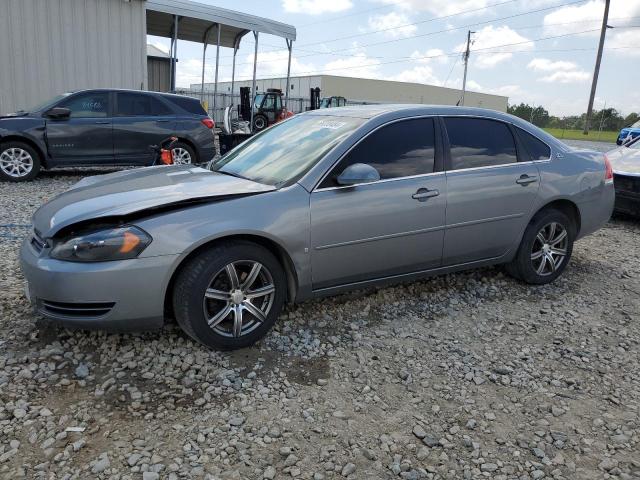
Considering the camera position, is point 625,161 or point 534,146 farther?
point 625,161

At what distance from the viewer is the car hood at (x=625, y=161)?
7.27 meters

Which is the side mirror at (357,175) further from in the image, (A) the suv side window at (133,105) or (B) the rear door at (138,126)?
(A) the suv side window at (133,105)

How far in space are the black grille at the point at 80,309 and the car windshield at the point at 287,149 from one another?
130 centimetres

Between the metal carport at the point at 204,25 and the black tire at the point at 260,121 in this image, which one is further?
the black tire at the point at 260,121

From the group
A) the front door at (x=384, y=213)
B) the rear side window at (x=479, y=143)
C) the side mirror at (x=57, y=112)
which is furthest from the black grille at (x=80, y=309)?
the side mirror at (x=57, y=112)

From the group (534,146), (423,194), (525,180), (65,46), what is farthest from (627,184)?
(65,46)

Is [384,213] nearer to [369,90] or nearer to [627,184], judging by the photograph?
[627,184]

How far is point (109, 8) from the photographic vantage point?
39.5ft

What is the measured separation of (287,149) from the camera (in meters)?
3.90

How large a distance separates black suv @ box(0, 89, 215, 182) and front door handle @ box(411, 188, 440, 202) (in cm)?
686

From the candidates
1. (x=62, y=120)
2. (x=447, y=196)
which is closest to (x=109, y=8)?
(x=62, y=120)

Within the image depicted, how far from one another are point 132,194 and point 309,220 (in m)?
1.15

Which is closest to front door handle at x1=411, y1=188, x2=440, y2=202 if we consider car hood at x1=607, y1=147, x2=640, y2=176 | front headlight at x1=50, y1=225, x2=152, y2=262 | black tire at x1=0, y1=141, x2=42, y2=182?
front headlight at x1=50, y1=225, x2=152, y2=262

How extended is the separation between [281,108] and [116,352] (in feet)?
70.0
